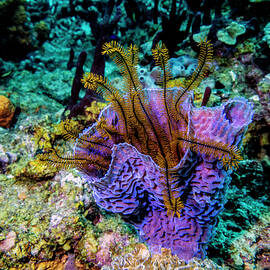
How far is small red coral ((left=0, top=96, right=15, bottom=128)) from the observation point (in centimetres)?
312

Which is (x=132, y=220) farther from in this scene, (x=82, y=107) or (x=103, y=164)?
(x=82, y=107)

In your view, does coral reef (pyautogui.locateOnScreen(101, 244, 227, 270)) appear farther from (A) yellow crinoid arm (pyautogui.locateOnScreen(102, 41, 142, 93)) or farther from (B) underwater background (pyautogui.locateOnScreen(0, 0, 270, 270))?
(A) yellow crinoid arm (pyautogui.locateOnScreen(102, 41, 142, 93))

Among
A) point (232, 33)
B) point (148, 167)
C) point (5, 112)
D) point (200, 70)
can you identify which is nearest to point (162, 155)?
point (148, 167)

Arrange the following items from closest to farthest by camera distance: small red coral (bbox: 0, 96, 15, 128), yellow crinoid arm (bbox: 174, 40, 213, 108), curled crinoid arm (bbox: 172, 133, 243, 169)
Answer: curled crinoid arm (bbox: 172, 133, 243, 169)
yellow crinoid arm (bbox: 174, 40, 213, 108)
small red coral (bbox: 0, 96, 15, 128)

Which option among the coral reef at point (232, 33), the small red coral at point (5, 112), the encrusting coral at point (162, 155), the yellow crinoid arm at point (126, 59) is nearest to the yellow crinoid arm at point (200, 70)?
the encrusting coral at point (162, 155)

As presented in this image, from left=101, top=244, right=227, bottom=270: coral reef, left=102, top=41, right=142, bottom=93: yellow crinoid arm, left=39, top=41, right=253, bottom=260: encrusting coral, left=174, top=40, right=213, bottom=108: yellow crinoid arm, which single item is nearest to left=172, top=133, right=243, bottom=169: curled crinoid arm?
A: left=39, top=41, right=253, bottom=260: encrusting coral

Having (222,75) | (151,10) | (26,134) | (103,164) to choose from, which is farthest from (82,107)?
(151,10)

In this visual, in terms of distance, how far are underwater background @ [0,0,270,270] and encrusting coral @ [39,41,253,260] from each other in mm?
11

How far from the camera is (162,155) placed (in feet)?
5.85

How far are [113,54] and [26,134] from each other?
2.14m

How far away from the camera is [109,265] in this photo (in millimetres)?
1963

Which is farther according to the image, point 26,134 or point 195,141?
point 26,134

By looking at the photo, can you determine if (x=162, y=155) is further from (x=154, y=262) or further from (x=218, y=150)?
(x=154, y=262)

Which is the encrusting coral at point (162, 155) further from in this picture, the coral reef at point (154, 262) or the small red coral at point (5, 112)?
the small red coral at point (5, 112)
